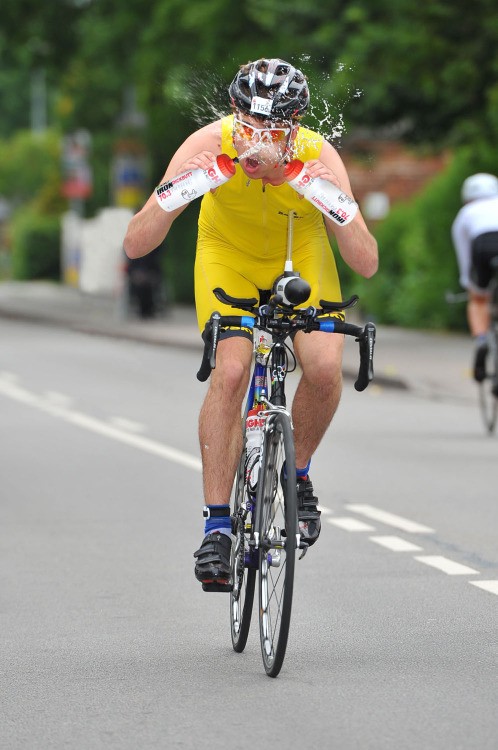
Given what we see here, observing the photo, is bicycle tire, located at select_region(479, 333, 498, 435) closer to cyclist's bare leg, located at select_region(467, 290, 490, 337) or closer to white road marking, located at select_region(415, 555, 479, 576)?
cyclist's bare leg, located at select_region(467, 290, 490, 337)

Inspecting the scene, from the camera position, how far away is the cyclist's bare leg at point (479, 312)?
14383 mm

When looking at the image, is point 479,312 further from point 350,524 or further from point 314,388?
point 314,388

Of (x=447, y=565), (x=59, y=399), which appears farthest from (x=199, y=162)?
(x=59, y=399)

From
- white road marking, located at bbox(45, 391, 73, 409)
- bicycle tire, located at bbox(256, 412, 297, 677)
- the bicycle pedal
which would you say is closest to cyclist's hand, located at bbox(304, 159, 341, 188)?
bicycle tire, located at bbox(256, 412, 297, 677)

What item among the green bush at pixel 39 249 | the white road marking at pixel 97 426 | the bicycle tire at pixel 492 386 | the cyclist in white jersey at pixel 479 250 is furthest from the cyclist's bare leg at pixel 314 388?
the green bush at pixel 39 249

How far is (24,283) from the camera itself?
49.8 m

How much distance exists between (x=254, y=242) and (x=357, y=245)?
414 millimetres

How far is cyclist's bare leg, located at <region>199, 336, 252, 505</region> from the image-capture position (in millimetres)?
6359

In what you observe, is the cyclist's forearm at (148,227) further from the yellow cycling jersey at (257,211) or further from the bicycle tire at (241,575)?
the bicycle tire at (241,575)

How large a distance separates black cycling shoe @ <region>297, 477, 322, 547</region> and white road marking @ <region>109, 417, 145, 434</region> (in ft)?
27.1

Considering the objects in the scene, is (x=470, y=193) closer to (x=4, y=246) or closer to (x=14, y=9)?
(x=14, y=9)

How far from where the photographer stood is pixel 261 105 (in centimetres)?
601

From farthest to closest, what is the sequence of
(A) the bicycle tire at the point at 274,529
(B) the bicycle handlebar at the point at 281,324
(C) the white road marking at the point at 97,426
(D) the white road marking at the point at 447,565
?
(C) the white road marking at the point at 97,426 → (D) the white road marking at the point at 447,565 → (B) the bicycle handlebar at the point at 281,324 → (A) the bicycle tire at the point at 274,529

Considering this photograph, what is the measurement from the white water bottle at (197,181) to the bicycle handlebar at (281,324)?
36 centimetres
